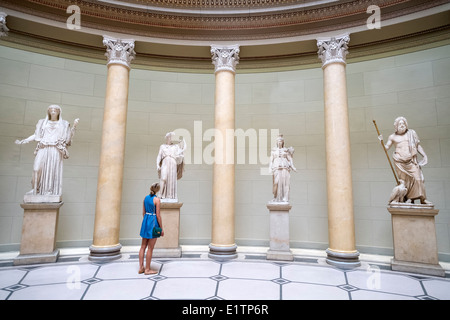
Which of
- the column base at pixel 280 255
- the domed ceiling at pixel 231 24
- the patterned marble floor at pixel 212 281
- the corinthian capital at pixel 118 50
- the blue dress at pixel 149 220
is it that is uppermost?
the domed ceiling at pixel 231 24

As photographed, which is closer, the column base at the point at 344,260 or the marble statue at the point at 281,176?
the column base at the point at 344,260

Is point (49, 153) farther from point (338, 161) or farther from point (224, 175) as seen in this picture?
point (338, 161)

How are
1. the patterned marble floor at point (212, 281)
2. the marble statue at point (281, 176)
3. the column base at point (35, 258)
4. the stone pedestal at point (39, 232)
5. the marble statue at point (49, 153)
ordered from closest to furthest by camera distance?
the patterned marble floor at point (212, 281) < the column base at point (35, 258) < the stone pedestal at point (39, 232) < the marble statue at point (49, 153) < the marble statue at point (281, 176)

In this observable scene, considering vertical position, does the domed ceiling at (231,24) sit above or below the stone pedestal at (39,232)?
above

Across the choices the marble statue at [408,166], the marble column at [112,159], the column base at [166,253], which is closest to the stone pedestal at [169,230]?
the column base at [166,253]

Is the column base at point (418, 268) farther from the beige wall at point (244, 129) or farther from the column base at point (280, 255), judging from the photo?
the column base at point (280, 255)

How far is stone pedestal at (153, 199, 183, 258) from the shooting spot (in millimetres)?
7254

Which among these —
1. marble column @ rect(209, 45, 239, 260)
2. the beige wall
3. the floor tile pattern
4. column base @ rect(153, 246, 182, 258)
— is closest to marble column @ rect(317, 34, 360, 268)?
the floor tile pattern

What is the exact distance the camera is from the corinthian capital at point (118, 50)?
770 cm

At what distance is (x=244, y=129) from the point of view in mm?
9906

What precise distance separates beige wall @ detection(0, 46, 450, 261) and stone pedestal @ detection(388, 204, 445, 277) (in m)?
2.04

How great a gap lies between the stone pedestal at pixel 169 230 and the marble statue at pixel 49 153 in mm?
2565

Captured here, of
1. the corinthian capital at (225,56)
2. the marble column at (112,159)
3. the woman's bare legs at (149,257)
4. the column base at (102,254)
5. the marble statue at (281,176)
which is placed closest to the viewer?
the woman's bare legs at (149,257)

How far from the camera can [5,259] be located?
6.84 meters
